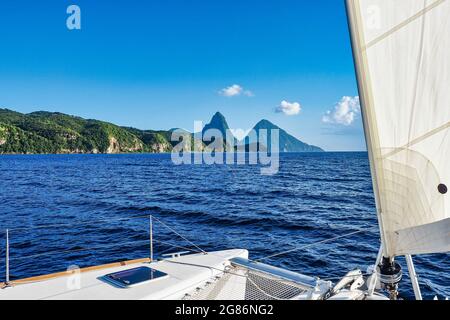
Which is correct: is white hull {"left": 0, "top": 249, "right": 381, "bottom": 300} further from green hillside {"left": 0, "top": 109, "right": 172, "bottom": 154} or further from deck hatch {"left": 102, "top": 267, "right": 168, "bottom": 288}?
green hillside {"left": 0, "top": 109, "right": 172, "bottom": 154}

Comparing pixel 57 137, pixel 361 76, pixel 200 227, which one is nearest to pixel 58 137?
pixel 57 137

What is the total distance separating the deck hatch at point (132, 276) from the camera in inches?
166

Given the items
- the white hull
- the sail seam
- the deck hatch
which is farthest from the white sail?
the deck hatch

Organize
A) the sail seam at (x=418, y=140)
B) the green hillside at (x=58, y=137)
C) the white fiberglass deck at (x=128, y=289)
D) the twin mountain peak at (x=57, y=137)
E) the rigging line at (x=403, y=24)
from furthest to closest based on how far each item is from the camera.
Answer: the green hillside at (x=58, y=137)
the twin mountain peak at (x=57, y=137)
the white fiberglass deck at (x=128, y=289)
the sail seam at (x=418, y=140)
the rigging line at (x=403, y=24)

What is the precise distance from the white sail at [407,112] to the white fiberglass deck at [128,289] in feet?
8.42

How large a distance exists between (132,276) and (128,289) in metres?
0.40

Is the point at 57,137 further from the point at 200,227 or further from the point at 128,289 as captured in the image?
the point at 128,289

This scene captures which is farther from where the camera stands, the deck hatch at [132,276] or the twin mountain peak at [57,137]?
the twin mountain peak at [57,137]

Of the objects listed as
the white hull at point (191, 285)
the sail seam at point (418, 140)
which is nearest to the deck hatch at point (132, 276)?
the white hull at point (191, 285)

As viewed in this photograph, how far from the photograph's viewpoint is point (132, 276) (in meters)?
4.44

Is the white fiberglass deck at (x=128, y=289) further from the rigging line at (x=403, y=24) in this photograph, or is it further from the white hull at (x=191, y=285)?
the rigging line at (x=403, y=24)
